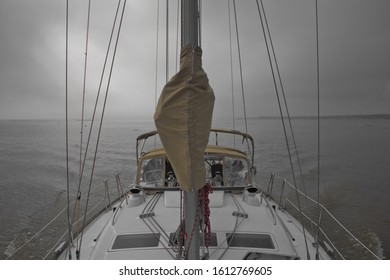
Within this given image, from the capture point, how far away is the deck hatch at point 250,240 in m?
3.41

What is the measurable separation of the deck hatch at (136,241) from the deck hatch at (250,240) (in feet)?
3.60

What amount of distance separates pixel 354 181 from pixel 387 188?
1648 millimetres

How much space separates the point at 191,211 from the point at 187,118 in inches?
33.9

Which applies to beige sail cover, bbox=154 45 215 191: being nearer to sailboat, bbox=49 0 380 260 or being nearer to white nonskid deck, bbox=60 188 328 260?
sailboat, bbox=49 0 380 260

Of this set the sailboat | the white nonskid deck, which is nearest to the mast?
the sailboat

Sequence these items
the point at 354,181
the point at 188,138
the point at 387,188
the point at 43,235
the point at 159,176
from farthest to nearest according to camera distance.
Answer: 1. the point at 354,181
2. the point at 387,188
3. the point at 43,235
4. the point at 159,176
5. the point at 188,138

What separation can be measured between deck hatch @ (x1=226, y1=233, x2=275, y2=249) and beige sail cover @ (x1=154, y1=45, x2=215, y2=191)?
1.90 meters

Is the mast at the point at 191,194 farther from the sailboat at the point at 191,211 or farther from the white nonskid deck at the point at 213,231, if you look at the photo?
the white nonskid deck at the point at 213,231

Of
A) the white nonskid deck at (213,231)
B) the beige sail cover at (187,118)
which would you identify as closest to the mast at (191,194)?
the beige sail cover at (187,118)

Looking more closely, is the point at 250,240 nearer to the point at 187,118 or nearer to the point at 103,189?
the point at 187,118
